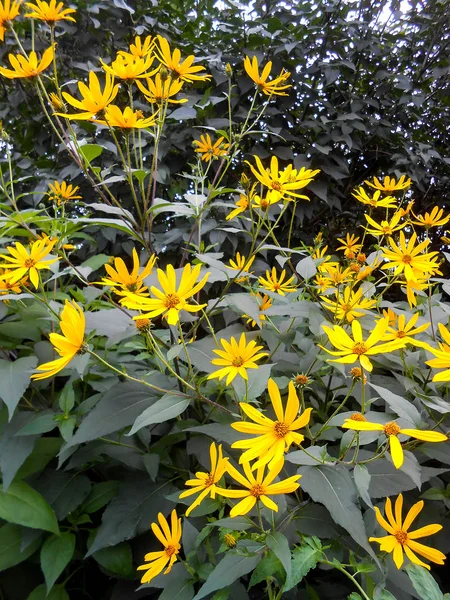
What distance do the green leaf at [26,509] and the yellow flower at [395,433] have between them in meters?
0.59

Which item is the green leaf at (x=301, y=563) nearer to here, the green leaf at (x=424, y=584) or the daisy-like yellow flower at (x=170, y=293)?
the green leaf at (x=424, y=584)

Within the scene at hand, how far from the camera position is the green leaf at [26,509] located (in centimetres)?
83

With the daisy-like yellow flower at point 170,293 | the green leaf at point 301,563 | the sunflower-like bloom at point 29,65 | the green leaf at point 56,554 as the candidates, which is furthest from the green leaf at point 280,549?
the sunflower-like bloom at point 29,65

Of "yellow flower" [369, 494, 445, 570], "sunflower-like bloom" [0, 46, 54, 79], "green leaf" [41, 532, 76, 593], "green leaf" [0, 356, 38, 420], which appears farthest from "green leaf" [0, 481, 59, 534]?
"sunflower-like bloom" [0, 46, 54, 79]

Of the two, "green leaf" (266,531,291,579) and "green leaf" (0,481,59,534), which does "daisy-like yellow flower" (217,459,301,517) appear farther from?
"green leaf" (0,481,59,534)

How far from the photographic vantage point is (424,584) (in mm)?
567

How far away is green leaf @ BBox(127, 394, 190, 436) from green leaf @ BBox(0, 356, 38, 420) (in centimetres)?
25

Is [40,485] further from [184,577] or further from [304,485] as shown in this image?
[304,485]

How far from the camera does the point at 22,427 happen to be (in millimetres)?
876

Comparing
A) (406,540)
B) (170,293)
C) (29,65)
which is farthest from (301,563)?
(29,65)

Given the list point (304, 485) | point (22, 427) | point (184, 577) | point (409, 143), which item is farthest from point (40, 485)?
point (409, 143)

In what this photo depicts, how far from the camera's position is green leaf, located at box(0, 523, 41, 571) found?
2.85ft

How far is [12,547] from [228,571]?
0.53 m

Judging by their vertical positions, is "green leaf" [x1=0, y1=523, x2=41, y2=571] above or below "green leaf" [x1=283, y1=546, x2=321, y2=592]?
below
